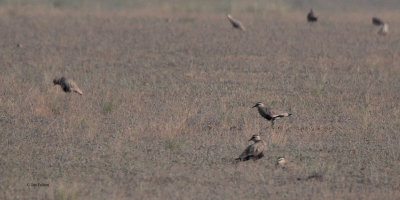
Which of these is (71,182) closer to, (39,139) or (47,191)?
(47,191)

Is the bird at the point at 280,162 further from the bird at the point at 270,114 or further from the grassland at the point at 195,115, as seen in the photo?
the bird at the point at 270,114

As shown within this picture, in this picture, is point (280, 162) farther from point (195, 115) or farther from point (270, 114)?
point (195, 115)

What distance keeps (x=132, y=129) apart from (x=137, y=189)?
3019 millimetres

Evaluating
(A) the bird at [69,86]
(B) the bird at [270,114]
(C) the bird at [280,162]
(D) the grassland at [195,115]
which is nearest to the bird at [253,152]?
(D) the grassland at [195,115]

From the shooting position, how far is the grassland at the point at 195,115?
338 inches

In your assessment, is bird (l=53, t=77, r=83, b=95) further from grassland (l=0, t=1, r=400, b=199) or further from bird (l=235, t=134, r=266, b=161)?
bird (l=235, t=134, r=266, b=161)

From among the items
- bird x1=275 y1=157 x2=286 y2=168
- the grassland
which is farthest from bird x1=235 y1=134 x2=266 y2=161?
bird x1=275 y1=157 x2=286 y2=168

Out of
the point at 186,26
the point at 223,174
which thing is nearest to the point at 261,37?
the point at 186,26

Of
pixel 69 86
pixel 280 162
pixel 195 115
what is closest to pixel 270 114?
pixel 195 115

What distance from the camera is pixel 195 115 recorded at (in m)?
12.5

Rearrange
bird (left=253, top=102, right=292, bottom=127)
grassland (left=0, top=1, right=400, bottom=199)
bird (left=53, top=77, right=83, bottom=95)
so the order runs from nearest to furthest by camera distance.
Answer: grassland (left=0, top=1, right=400, bottom=199) < bird (left=253, top=102, right=292, bottom=127) < bird (left=53, top=77, right=83, bottom=95)

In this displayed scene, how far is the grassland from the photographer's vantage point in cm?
858

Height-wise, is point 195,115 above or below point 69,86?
below

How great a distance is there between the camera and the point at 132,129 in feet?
36.6
